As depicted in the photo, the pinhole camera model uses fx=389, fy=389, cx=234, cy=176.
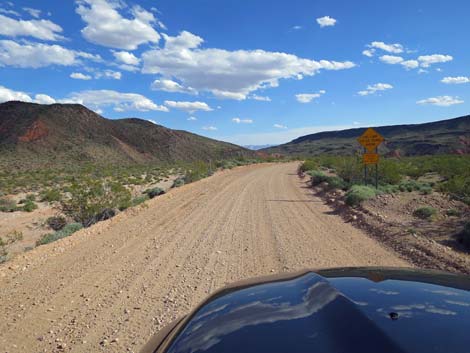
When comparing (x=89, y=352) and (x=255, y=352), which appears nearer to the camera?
(x=255, y=352)

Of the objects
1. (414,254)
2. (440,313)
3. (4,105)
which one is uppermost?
(4,105)

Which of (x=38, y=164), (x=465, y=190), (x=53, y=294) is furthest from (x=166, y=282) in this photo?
(x=38, y=164)

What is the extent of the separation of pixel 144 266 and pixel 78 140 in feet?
257

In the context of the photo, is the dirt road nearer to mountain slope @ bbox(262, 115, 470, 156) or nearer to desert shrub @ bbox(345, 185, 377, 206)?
desert shrub @ bbox(345, 185, 377, 206)

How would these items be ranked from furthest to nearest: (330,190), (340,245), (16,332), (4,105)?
(4,105) < (330,190) < (340,245) < (16,332)

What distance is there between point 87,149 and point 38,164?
46.1 ft

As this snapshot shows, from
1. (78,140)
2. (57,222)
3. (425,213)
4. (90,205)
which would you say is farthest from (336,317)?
(78,140)

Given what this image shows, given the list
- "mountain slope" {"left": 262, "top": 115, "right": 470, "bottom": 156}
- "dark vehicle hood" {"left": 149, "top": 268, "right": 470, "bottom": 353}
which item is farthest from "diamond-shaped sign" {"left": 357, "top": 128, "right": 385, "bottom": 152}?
"mountain slope" {"left": 262, "top": 115, "right": 470, "bottom": 156}

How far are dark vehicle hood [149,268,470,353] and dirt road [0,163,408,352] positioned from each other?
2.43 metres

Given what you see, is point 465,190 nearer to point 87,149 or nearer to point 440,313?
point 440,313

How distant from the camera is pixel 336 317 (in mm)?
2283

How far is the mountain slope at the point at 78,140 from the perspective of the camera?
231 feet

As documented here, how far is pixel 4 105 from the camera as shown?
88.7 m

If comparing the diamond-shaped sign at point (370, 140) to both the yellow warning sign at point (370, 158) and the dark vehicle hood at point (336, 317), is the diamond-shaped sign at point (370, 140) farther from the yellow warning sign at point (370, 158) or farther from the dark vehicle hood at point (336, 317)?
the dark vehicle hood at point (336, 317)
